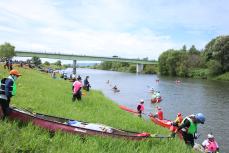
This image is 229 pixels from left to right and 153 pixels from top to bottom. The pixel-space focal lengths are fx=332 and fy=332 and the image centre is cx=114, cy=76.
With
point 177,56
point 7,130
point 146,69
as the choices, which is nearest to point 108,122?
point 7,130

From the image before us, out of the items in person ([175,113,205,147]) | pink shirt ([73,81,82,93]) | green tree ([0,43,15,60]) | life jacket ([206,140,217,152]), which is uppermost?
green tree ([0,43,15,60])

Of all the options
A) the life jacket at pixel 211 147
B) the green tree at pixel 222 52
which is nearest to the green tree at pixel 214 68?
the green tree at pixel 222 52

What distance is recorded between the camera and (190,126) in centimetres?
1328

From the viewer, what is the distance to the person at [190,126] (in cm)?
1309

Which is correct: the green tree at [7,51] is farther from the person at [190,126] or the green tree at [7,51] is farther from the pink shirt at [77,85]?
the person at [190,126]

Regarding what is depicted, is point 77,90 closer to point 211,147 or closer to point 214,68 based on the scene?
point 211,147

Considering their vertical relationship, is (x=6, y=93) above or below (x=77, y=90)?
above

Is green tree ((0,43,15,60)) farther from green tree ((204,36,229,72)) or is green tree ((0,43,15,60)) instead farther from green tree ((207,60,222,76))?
green tree ((204,36,229,72))

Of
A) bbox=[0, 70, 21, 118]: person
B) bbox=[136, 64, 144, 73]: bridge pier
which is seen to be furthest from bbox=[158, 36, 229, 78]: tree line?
bbox=[0, 70, 21, 118]: person

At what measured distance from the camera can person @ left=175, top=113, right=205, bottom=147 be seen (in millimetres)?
13094

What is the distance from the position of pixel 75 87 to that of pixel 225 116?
18099 mm

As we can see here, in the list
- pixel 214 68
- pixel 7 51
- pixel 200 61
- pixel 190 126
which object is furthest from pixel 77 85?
pixel 200 61

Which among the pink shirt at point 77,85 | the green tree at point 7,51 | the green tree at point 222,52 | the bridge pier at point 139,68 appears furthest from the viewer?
the bridge pier at point 139,68

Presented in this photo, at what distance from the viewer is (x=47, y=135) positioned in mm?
10578
